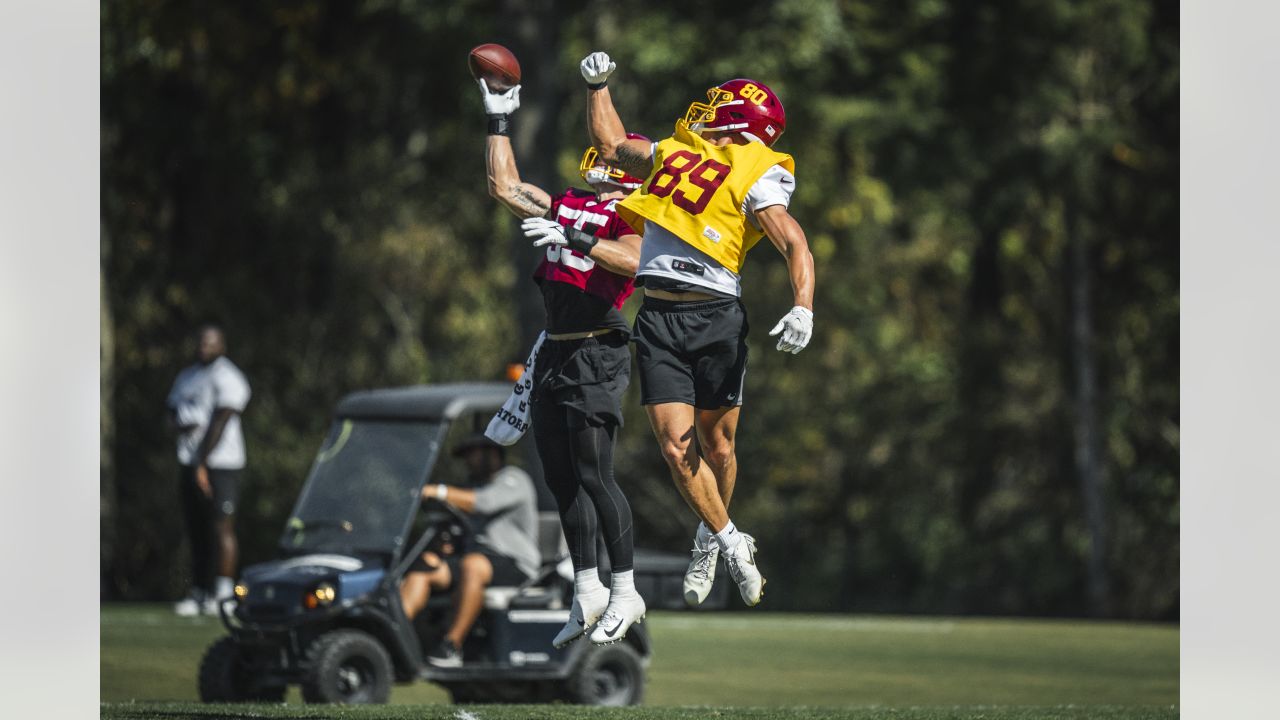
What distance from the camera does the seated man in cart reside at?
9727 mm

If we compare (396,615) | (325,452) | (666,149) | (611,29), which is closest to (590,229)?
(666,149)

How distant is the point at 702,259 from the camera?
7.19 m

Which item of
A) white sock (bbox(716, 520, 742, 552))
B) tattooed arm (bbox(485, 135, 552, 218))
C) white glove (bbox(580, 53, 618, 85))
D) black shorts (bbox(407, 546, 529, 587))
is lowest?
black shorts (bbox(407, 546, 529, 587))

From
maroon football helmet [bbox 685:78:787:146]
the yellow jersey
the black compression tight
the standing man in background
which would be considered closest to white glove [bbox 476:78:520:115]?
the yellow jersey

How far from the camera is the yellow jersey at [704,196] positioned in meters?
7.17

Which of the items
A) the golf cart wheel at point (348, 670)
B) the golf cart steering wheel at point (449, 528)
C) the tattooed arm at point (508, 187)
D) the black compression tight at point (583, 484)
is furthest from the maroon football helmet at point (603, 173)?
the golf cart wheel at point (348, 670)

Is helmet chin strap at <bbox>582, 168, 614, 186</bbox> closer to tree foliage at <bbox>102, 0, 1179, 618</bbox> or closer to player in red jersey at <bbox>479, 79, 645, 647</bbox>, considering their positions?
player in red jersey at <bbox>479, 79, 645, 647</bbox>

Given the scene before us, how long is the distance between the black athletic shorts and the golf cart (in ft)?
8.06

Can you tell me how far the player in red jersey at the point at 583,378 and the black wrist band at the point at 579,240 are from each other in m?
0.05

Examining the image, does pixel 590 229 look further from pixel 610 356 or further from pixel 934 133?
pixel 934 133

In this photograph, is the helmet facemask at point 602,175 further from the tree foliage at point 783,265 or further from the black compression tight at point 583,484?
the tree foliage at point 783,265

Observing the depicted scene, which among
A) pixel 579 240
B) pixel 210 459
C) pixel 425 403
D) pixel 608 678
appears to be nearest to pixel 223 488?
pixel 210 459

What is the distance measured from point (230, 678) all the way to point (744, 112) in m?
3.98

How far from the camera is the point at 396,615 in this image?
9.53 metres
